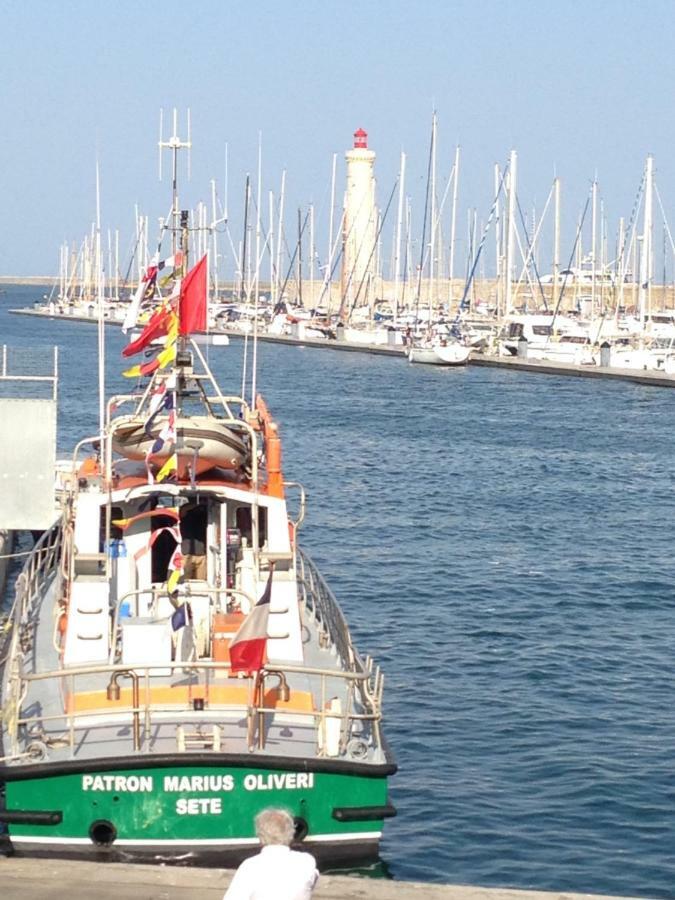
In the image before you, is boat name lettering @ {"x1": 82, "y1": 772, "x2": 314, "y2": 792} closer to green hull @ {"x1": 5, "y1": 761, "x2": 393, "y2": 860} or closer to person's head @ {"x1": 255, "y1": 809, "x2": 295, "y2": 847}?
green hull @ {"x1": 5, "y1": 761, "x2": 393, "y2": 860}

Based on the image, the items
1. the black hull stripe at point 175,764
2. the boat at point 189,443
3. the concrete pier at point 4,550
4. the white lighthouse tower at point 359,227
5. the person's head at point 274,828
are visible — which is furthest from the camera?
the white lighthouse tower at point 359,227

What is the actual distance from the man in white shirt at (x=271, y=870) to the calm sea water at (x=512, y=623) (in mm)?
8046

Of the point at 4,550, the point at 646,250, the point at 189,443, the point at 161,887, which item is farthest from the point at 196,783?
the point at 646,250

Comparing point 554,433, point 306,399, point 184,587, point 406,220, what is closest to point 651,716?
point 184,587

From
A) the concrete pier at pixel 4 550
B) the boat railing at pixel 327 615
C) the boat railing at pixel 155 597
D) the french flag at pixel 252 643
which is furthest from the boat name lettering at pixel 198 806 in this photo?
the concrete pier at pixel 4 550

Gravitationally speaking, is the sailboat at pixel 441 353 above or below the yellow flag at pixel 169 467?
below

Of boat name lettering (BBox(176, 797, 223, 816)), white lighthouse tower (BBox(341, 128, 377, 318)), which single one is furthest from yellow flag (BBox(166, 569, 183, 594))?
white lighthouse tower (BBox(341, 128, 377, 318))

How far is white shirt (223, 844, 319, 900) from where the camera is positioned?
29.6 feet

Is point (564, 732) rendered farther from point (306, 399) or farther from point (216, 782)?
point (306, 399)

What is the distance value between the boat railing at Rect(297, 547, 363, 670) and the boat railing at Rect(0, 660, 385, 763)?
1742mm

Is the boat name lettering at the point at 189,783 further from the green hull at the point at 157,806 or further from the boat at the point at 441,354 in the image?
the boat at the point at 441,354

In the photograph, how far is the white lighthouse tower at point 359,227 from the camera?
139500mm

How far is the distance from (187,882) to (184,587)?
555 cm

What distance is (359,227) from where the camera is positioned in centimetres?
14612
